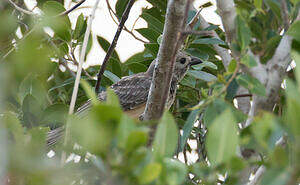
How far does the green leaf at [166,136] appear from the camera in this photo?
1825 mm

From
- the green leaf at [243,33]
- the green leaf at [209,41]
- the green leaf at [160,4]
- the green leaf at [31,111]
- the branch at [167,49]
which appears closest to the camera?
the green leaf at [243,33]

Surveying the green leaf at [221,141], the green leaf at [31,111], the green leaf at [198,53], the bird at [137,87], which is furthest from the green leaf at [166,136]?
the bird at [137,87]

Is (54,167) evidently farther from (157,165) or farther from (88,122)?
(157,165)

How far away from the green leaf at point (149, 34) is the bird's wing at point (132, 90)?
1.12 metres

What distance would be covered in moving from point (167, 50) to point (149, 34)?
188 cm

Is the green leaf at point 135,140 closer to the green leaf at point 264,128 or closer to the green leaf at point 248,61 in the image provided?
the green leaf at point 264,128

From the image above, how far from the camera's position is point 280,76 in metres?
2.72

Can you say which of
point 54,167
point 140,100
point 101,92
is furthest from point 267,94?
point 140,100

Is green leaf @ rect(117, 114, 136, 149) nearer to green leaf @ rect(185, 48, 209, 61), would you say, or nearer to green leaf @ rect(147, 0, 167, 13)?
green leaf @ rect(185, 48, 209, 61)

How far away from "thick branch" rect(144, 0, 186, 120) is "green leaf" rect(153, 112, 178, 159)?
3.31 feet

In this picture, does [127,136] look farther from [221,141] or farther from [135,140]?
[221,141]

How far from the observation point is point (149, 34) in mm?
5258

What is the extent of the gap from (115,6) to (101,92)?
0.96 meters

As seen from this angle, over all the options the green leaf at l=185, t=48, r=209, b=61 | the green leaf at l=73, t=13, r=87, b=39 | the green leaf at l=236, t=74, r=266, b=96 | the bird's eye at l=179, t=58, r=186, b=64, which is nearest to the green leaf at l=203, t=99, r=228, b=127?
the green leaf at l=236, t=74, r=266, b=96
